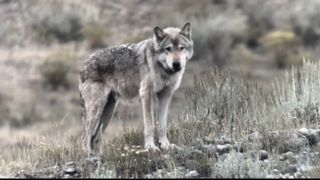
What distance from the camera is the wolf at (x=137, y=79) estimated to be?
Result: 11.1 meters

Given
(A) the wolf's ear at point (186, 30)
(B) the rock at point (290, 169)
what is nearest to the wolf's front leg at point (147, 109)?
(A) the wolf's ear at point (186, 30)

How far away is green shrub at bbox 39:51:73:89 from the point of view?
38.6 m

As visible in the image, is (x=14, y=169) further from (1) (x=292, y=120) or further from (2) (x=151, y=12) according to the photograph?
(2) (x=151, y=12)

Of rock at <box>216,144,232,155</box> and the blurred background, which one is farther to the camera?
the blurred background

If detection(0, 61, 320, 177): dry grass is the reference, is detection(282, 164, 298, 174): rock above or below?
below

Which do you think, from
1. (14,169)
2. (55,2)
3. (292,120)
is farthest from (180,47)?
(55,2)

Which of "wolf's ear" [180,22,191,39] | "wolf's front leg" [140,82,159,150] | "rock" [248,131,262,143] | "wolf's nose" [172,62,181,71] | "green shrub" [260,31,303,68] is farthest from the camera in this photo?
"green shrub" [260,31,303,68]

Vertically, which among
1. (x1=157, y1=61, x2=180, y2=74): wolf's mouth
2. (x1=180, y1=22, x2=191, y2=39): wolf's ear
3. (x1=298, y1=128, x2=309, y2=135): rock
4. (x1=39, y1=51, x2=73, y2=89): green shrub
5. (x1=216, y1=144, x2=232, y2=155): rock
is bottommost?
(x1=216, y1=144, x2=232, y2=155): rock

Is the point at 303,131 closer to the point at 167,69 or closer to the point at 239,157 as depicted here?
the point at 239,157

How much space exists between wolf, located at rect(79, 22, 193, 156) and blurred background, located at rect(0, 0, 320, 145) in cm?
1862

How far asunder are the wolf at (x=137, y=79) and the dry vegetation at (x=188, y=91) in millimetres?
342

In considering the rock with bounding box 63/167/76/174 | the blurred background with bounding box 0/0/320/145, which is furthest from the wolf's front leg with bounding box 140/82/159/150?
the blurred background with bounding box 0/0/320/145

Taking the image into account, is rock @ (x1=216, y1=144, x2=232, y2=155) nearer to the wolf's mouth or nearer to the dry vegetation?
the dry vegetation

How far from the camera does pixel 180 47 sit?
36.2 ft
